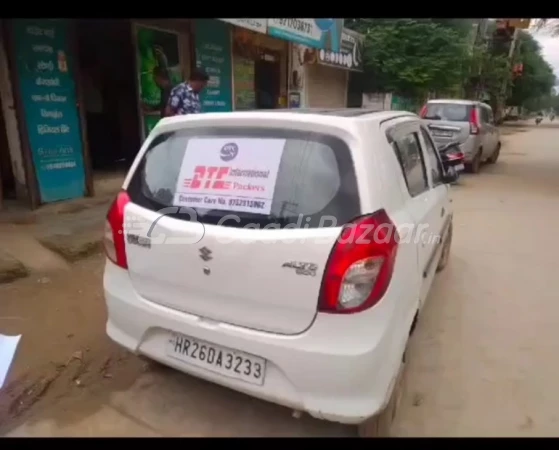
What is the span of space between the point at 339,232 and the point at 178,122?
106 centimetres

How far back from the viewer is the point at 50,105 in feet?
17.7

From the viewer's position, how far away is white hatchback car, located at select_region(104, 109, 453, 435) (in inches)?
71.1

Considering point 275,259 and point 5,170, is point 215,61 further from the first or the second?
point 275,259

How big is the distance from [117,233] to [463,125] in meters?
9.25

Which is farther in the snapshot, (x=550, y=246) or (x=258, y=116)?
(x=550, y=246)

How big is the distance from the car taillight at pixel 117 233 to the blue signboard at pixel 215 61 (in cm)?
608

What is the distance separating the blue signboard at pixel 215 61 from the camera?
8.06m

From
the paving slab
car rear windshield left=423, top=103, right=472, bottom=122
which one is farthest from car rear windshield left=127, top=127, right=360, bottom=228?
car rear windshield left=423, top=103, right=472, bottom=122

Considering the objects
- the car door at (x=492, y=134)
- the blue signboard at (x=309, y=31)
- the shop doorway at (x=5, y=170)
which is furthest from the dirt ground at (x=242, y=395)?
the car door at (x=492, y=134)

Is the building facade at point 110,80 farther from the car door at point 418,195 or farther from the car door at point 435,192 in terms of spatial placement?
the car door at point 418,195

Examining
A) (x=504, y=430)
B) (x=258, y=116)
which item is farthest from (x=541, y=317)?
(x=258, y=116)
